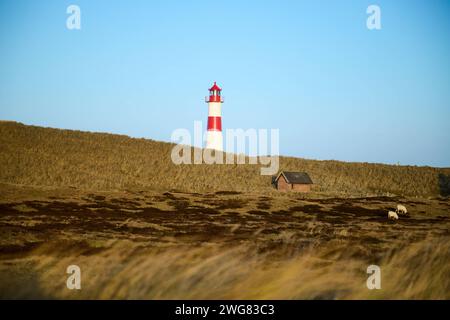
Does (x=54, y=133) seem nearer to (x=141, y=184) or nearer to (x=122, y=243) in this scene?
(x=141, y=184)

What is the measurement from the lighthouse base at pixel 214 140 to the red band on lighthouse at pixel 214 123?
2.32 feet

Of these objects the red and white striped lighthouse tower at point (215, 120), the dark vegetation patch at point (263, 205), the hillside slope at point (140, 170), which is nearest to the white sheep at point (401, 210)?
the dark vegetation patch at point (263, 205)

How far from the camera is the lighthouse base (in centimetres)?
7675

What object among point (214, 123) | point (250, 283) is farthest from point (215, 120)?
point (250, 283)

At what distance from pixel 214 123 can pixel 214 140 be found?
280 centimetres

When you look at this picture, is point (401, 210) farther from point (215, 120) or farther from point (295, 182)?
point (215, 120)

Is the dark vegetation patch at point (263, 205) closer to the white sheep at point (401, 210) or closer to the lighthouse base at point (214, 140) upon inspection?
the white sheep at point (401, 210)

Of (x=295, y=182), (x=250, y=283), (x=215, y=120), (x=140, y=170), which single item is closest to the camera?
(x=250, y=283)

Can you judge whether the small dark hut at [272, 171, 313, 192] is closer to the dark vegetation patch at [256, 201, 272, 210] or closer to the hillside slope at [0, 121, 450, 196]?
the hillside slope at [0, 121, 450, 196]

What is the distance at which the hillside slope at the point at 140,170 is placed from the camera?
55.5 metres

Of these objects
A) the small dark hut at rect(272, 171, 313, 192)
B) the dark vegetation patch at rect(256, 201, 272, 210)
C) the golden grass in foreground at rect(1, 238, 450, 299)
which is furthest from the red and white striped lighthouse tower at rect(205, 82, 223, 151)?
the golden grass in foreground at rect(1, 238, 450, 299)

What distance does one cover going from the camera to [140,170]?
6397 centimetres

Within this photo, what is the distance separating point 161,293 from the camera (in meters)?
8.72
